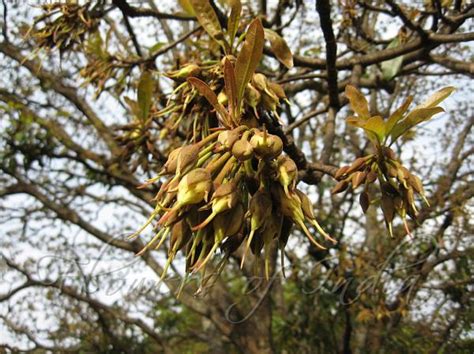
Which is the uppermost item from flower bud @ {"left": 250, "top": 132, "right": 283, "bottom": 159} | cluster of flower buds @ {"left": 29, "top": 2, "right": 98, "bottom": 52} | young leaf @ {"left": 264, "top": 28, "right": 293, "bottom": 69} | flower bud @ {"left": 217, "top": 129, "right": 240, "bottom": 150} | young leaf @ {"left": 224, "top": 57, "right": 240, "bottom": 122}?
cluster of flower buds @ {"left": 29, "top": 2, "right": 98, "bottom": 52}

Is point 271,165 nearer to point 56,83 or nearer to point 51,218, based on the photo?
point 56,83

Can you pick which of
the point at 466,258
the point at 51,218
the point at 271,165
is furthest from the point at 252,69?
the point at 51,218

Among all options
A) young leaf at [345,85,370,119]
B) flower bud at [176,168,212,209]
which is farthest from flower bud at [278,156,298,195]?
young leaf at [345,85,370,119]

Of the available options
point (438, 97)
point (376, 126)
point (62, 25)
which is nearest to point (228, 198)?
point (376, 126)

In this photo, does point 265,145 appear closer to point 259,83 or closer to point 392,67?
point 259,83

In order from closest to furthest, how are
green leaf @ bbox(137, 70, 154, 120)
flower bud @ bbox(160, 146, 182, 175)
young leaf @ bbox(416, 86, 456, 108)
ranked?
flower bud @ bbox(160, 146, 182, 175) → young leaf @ bbox(416, 86, 456, 108) → green leaf @ bbox(137, 70, 154, 120)

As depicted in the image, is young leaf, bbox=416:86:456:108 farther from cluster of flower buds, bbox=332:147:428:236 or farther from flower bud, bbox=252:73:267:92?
flower bud, bbox=252:73:267:92

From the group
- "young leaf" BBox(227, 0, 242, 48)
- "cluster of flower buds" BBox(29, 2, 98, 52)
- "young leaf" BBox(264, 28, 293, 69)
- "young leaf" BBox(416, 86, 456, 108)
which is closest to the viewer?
"young leaf" BBox(416, 86, 456, 108)
